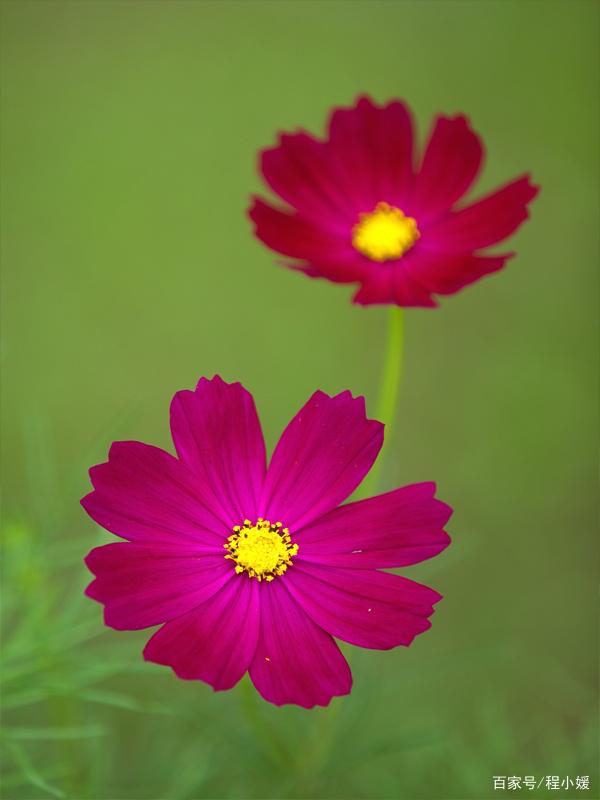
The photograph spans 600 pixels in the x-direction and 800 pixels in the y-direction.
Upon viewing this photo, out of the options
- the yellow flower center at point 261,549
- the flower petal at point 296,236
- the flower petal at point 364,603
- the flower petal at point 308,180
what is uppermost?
the flower petal at point 308,180

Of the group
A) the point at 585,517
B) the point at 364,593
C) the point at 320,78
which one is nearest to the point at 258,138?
the point at 320,78

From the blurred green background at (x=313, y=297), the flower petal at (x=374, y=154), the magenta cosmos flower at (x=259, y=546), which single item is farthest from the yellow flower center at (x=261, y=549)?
the blurred green background at (x=313, y=297)

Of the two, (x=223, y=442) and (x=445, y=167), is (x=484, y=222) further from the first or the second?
(x=223, y=442)

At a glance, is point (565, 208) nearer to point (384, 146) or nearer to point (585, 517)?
point (585, 517)

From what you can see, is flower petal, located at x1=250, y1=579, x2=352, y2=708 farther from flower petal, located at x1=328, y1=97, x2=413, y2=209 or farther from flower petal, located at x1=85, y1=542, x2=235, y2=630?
flower petal, located at x1=328, y1=97, x2=413, y2=209

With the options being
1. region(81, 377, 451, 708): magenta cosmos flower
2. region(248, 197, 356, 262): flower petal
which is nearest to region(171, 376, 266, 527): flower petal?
region(81, 377, 451, 708): magenta cosmos flower

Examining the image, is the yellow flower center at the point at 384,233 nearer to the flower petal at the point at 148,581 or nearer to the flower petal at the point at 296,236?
the flower petal at the point at 296,236

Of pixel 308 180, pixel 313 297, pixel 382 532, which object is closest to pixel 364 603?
pixel 382 532
